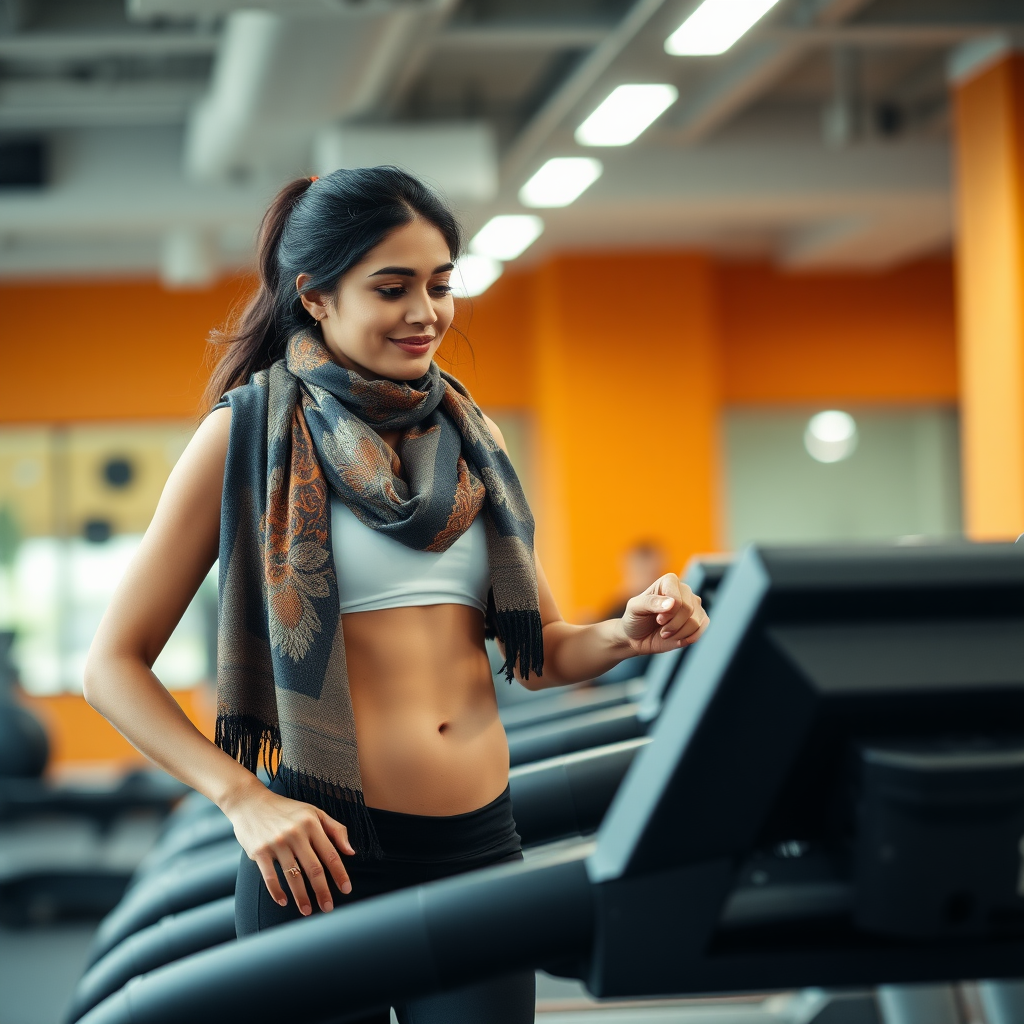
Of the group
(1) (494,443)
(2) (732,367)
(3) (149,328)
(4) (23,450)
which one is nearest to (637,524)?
(2) (732,367)

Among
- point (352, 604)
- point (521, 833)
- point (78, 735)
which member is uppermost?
point (352, 604)

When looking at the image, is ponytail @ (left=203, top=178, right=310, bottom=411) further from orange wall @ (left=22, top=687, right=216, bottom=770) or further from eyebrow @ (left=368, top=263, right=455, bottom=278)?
orange wall @ (left=22, top=687, right=216, bottom=770)

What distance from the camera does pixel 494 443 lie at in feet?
4.56

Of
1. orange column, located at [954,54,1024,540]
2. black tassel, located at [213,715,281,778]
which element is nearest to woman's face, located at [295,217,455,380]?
black tassel, located at [213,715,281,778]

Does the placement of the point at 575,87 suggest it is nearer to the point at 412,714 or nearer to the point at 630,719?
the point at 630,719

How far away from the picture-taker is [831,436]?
8.27 metres

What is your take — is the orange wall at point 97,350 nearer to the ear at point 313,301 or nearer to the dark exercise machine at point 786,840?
the ear at point 313,301

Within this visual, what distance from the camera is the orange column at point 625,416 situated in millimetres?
7449

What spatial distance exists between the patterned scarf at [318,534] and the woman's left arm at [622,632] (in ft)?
0.16

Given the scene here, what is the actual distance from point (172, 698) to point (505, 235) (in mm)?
5291

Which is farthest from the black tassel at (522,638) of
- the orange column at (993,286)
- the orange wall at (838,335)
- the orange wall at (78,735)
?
the orange wall at (838,335)

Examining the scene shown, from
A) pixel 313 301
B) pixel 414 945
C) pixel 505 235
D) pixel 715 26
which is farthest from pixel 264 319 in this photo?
pixel 505 235

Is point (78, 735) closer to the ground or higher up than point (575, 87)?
closer to the ground

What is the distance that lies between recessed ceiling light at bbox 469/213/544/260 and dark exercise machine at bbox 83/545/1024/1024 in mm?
5254
